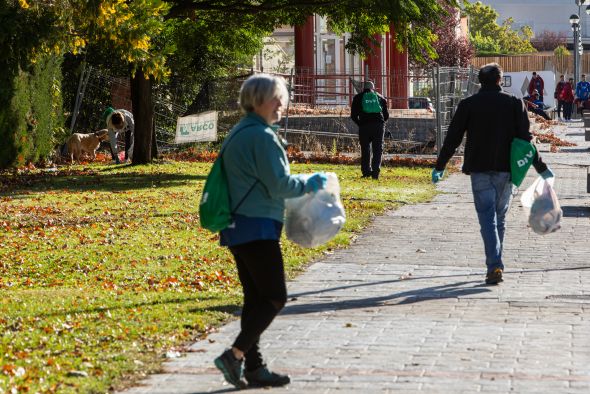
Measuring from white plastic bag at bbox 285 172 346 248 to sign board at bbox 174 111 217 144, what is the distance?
18.6 meters

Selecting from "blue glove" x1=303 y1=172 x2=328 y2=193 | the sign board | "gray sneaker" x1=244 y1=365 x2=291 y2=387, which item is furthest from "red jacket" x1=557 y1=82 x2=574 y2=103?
"gray sneaker" x1=244 y1=365 x2=291 y2=387

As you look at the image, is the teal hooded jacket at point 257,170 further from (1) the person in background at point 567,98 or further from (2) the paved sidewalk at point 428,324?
(1) the person in background at point 567,98

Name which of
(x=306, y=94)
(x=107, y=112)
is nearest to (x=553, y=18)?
(x=306, y=94)

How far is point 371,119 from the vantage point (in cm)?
2017

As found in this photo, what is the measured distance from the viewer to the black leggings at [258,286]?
6.11m

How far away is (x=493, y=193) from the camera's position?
9766mm

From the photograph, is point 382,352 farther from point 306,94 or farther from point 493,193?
point 306,94

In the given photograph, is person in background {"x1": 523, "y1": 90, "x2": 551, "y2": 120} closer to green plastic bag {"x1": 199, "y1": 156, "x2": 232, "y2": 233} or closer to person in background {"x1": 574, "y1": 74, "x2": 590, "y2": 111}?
person in background {"x1": 574, "y1": 74, "x2": 590, "y2": 111}

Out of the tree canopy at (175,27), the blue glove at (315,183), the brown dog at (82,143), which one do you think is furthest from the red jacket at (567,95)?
the blue glove at (315,183)

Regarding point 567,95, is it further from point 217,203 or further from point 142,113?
point 217,203

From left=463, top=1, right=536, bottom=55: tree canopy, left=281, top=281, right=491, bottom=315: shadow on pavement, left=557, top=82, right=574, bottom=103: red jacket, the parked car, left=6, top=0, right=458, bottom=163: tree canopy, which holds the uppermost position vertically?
left=463, top=1, right=536, bottom=55: tree canopy

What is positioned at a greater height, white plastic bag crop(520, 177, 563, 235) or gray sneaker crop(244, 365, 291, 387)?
white plastic bag crop(520, 177, 563, 235)

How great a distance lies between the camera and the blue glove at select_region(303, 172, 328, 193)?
615 cm

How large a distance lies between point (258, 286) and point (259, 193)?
49 centimetres
